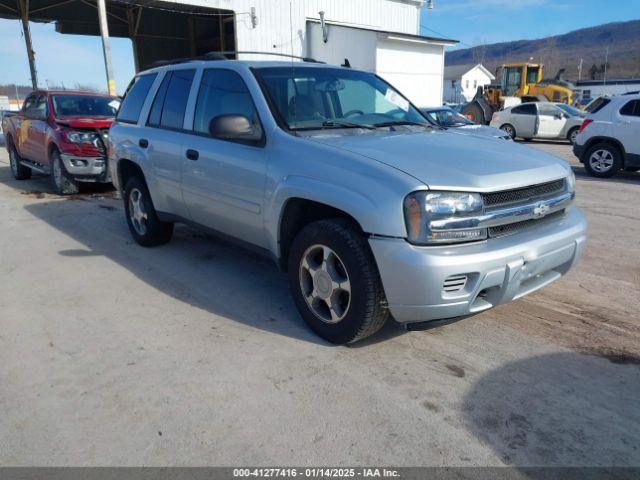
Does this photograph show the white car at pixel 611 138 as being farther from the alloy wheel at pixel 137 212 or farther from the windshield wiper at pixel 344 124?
the alloy wheel at pixel 137 212

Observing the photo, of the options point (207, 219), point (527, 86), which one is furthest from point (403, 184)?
point (527, 86)

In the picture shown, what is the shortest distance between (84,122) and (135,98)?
3485 mm

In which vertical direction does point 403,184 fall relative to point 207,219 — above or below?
above

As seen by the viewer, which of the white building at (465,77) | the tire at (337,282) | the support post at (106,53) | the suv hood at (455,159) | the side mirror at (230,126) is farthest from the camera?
the white building at (465,77)

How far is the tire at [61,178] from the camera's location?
8492 mm

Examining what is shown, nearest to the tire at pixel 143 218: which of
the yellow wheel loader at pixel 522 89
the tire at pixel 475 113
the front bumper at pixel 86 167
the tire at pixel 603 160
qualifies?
the front bumper at pixel 86 167

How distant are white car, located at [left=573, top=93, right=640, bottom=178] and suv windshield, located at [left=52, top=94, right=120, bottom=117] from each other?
31.2ft

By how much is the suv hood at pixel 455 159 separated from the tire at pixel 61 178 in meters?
6.56

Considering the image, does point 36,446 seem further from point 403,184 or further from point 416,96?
point 416,96

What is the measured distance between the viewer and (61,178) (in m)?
8.57

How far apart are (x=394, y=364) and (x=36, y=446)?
1990mm

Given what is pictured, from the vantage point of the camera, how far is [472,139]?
12.4 ft

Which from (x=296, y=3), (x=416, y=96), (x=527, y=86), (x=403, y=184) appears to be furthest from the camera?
(x=527, y=86)

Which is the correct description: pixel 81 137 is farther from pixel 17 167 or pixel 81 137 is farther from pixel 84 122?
pixel 17 167
